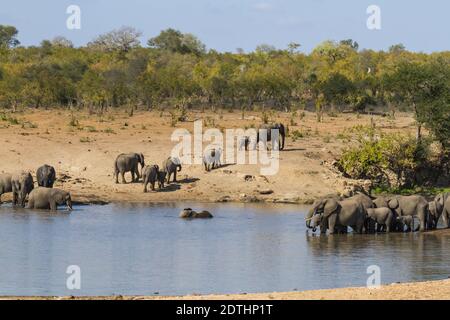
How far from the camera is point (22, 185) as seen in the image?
31.7 meters

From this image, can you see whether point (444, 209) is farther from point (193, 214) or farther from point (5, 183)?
point (5, 183)

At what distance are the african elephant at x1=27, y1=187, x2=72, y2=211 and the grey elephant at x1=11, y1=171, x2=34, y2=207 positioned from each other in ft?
2.14

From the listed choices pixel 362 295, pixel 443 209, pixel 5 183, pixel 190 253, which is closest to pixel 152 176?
pixel 5 183

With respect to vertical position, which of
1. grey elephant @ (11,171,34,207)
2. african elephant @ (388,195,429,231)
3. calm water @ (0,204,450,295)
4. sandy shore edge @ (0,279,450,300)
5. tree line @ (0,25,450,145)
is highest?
tree line @ (0,25,450,145)

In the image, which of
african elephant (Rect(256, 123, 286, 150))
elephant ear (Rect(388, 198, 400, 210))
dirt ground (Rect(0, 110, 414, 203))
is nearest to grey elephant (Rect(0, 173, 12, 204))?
dirt ground (Rect(0, 110, 414, 203))

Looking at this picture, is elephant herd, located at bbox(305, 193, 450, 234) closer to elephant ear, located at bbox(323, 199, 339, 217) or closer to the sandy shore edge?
elephant ear, located at bbox(323, 199, 339, 217)

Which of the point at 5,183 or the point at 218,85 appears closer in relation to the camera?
the point at 5,183

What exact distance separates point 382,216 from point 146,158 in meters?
12.2

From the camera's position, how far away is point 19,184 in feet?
105

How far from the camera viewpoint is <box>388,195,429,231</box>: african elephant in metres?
28.8

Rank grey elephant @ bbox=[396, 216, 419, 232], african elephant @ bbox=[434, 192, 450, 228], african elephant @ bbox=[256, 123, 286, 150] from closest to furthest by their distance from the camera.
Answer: grey elephant @ bbox=[396, 216, 419, 232] < african elephant @ bbox=[434, 192, 450, 228] < african elephant @ bbox=[256, 123, 286, 150]

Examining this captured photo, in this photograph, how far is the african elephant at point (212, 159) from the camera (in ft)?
119

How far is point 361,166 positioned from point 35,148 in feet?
36.2

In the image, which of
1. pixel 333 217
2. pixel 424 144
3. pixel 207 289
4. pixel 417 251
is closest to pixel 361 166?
pixel 424 144
